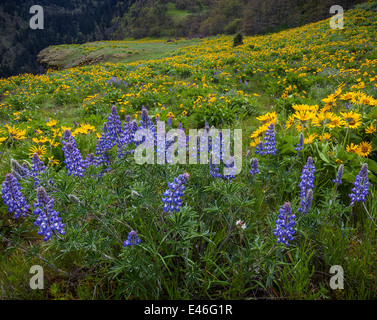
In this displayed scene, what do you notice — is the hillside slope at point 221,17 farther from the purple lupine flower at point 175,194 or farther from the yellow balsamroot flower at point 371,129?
the purple lupine flower at point 175,194

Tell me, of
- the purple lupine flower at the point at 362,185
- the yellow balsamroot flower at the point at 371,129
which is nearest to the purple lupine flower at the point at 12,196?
the purple lupine flower at the point at 362,185

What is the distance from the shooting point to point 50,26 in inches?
3145

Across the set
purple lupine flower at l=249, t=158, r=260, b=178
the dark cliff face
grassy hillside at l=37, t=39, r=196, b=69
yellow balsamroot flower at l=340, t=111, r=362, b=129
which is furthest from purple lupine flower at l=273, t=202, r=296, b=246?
the dark cliff face

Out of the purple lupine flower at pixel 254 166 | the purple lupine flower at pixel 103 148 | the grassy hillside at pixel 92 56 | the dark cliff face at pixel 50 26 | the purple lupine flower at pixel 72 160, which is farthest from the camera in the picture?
the dark cliff face at pixel 50 26

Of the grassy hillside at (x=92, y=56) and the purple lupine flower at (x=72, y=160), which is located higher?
the grassy hillside at (x=92, y=56)

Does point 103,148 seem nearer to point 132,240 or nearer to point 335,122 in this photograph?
point 132,240

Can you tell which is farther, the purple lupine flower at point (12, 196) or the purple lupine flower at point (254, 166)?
the purple lupine flower at point (254, 166)

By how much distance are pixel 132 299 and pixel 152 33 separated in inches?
2251

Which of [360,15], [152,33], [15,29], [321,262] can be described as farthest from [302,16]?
[15,29]

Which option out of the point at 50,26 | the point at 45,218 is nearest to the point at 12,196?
the point at 45,218

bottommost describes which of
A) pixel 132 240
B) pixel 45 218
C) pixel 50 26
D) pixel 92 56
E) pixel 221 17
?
pixel 132 240

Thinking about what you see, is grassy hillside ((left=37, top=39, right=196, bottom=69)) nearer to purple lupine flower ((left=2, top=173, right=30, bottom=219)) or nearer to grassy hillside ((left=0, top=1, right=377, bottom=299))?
grassy hillside ((left=0, top=1, right=377, bottom=299))

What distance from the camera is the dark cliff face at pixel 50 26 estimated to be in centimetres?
7444

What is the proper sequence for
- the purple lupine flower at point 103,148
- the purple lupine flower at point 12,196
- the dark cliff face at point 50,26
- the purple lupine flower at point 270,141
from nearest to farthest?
the purple lupine flower at point 12,196
the purple lupine flower at point 103,148
the purple lupine flower at point 270,141
the dark cliff face at point 50,26
